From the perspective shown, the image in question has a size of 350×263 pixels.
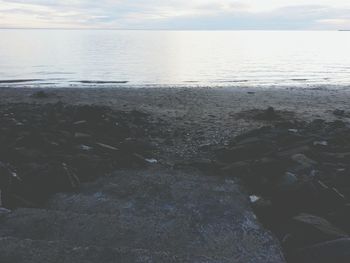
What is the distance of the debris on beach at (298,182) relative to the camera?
15.5 feet

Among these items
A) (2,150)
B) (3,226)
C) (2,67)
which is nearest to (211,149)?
(2,150)

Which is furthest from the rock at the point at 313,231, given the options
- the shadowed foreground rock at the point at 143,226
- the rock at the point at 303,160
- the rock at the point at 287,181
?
the rock at the point at 303,160

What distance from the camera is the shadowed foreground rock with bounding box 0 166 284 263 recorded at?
386 cm

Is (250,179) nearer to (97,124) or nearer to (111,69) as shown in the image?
(97,124)

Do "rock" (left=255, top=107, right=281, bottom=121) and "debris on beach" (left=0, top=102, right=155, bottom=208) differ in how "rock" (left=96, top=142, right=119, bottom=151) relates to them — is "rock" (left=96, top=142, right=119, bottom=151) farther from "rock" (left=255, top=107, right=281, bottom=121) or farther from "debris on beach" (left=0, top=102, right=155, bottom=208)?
"rock" (left=255, top=107, right=281, bottom=121)

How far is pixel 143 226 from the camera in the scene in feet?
15.8

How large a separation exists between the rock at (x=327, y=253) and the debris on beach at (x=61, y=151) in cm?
346

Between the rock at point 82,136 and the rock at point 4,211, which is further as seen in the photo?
the rock at point 82,136

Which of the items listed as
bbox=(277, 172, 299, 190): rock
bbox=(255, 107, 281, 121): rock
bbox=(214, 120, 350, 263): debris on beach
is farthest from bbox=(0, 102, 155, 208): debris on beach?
bbox=(255, 107, 281, 121): rock

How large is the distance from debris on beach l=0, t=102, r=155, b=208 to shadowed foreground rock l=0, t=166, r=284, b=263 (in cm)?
36

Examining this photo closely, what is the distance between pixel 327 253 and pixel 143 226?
74.4 inches

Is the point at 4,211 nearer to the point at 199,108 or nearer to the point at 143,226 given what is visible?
the point at 143,226

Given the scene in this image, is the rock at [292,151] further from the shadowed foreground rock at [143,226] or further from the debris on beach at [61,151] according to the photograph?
the debris on beach at [61,151]

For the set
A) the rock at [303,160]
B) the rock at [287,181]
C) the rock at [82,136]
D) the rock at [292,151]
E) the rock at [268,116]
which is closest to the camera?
the rock at [287,181]
